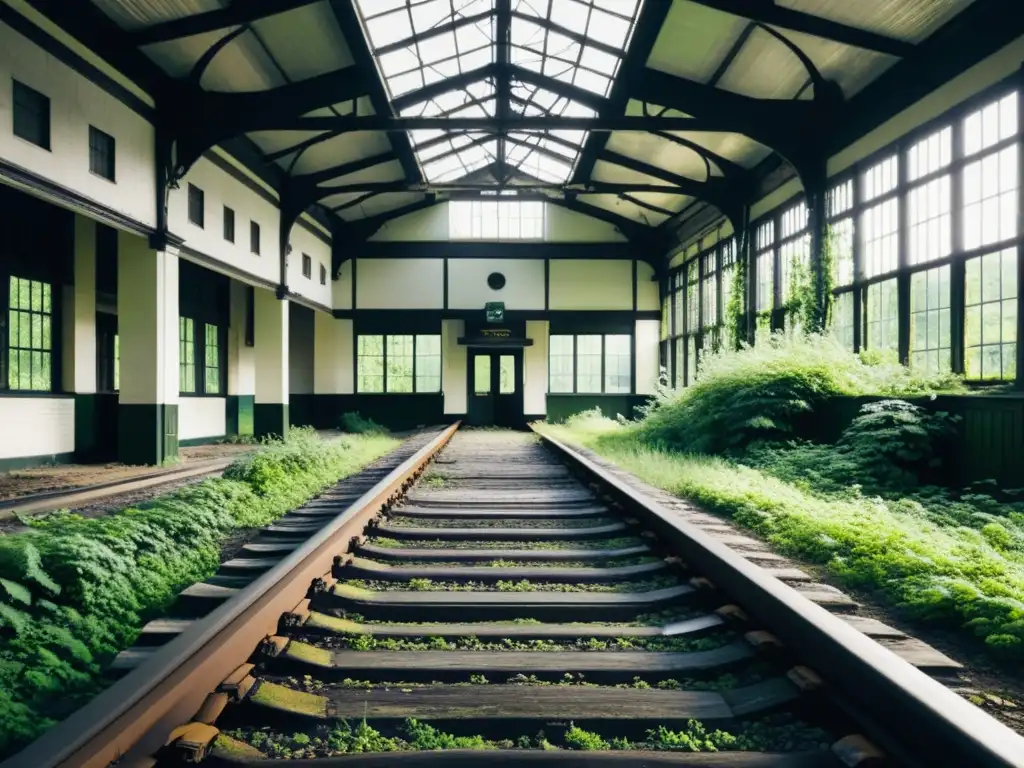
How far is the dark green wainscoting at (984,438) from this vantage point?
6.47m

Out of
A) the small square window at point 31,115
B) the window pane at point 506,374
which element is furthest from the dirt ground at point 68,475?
the window pane at point 506,374

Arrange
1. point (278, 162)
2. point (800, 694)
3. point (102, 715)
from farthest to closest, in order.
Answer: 1. point (278, 162)
2. point (800, 694)
3. point (102, 715)

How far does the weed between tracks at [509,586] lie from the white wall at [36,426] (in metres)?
8.34

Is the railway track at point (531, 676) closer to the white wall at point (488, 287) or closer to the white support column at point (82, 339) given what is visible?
the white support column at point (82, 339)

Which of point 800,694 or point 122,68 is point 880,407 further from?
point 122,68

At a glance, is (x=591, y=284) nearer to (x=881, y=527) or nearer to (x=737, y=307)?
(x=737, y=307)

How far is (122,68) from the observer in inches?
389

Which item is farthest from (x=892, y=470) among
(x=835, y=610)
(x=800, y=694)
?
(x=800, y=694)

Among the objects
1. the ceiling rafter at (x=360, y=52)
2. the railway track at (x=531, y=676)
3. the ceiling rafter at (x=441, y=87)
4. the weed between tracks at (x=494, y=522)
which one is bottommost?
the weed between tracks at (x=494, y=522)

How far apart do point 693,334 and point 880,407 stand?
41.7 feet

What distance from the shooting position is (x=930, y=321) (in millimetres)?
10055

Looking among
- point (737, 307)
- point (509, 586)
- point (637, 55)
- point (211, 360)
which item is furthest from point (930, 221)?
point (211, 360)

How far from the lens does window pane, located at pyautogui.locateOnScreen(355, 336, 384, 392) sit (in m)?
23.1

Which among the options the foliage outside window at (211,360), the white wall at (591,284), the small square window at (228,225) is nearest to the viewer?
the small square window at (228,225)
